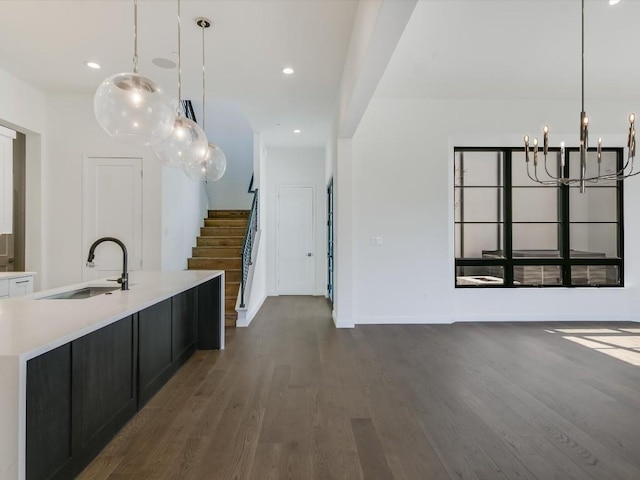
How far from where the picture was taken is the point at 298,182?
8281 millimetres

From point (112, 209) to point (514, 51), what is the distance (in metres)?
5.51

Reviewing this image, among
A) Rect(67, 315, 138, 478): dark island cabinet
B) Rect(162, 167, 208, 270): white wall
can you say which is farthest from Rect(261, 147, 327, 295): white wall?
Rect(67, 315, 138, 478): dark island cabinet

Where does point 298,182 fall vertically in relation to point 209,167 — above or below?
above

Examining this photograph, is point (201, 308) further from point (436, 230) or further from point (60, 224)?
point (436, 230)

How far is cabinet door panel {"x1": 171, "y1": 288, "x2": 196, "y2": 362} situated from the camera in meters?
3.29

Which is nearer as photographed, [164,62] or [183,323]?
[183,323]

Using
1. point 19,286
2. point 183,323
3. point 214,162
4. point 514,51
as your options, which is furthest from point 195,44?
point 514,51

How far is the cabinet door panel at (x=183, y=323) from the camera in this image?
10.8ft

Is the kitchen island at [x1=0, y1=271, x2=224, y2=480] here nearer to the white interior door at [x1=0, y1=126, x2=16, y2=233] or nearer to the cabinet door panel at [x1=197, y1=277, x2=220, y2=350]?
the cabinet door panel at [x1=197, y1=277, x2=220, y2=350]

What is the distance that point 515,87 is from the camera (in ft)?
16.4

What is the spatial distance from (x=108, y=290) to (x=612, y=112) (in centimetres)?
699

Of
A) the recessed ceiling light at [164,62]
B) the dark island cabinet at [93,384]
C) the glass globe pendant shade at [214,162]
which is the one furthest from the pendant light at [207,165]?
the dark island cabinet at [93,384]

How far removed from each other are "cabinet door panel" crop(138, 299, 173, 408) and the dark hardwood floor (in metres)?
0.11

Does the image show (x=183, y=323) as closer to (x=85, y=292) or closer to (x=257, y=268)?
(x=85, y=292)
